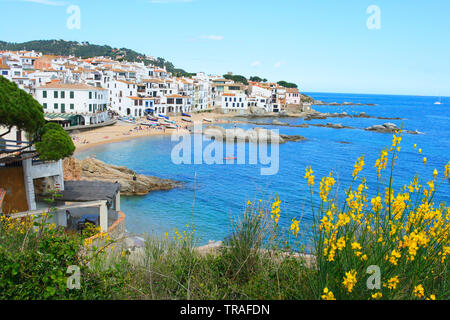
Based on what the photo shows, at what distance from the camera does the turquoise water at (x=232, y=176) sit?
20.8 metres

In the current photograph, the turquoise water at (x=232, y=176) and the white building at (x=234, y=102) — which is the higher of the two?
the white building at (x=234, y=102)

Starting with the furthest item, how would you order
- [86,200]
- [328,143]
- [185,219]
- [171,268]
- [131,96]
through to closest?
[131,96] < [328,143] < [185,219] < [86,200] < [171,268]

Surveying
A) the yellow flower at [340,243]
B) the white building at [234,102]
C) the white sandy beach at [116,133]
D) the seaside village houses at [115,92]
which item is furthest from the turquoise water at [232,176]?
the white building at [234,102]

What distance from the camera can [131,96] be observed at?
64.3 metres

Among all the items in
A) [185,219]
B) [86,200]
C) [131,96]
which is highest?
[131,96]

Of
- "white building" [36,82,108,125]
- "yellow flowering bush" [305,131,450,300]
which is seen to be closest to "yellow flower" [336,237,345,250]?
"yellow flowering bush" [305,131,450,300]

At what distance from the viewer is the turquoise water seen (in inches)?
818

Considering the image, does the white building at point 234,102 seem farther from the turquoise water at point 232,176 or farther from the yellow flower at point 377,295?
the yellow flower at point 377,295

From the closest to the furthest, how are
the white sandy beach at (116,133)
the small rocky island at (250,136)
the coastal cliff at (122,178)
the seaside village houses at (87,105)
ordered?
the seaside village houses at (87,105), the coastal cliff at (122,178), the white sandy beach at (116,133), the small rocky island at (250,136)

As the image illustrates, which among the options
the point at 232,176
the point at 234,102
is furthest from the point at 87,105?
the point at 234,102

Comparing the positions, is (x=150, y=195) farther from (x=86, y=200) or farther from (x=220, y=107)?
(x=220, y=107)
